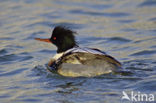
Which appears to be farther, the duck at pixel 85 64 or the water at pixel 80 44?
the duck at pixel 85 64

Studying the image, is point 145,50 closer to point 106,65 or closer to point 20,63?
point 106,65

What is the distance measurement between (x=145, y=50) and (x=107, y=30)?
2667 millimetres

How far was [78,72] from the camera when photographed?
9.16 m

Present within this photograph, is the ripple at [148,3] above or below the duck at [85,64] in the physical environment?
above

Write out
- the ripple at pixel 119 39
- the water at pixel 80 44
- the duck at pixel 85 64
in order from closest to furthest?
the water at pixel 80 44 → the duck at pixel 85 64 → the ripple at pixel 119 39

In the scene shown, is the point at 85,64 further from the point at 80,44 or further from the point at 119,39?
the point at 119,39

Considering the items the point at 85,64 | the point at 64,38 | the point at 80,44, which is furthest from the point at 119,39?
the point at 85,64

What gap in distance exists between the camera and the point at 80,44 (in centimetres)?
1280

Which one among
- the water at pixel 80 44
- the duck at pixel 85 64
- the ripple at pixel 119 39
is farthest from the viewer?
the ripple at pixel 119 39

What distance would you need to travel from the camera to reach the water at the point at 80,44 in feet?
27.0

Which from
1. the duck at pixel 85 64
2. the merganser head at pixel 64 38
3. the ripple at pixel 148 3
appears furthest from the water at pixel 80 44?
the merganser head at pixel 64 38

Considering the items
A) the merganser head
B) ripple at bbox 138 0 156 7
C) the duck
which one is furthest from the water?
the merganser head

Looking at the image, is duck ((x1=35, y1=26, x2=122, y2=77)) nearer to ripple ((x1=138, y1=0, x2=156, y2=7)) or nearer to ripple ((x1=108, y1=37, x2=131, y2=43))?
ripple ((x1=108, y1=37, x2=131, y2=43))

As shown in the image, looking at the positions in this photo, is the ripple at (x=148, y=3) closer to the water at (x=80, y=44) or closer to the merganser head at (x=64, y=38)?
the water at (x=80, y=44)
